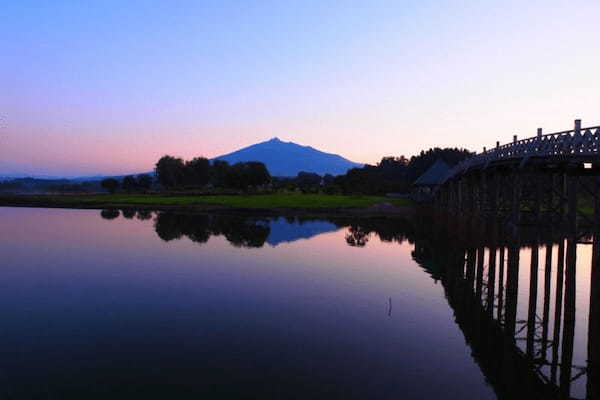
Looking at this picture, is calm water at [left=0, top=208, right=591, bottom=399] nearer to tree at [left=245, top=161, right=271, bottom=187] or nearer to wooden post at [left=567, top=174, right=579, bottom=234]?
wooden post at [left=567, top=174, right=579, bottom=234]

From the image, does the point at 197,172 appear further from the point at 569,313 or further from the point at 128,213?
the point at 569,313

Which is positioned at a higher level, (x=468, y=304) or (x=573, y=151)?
(x=573, y=151)

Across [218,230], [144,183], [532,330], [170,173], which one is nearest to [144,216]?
[218,230]

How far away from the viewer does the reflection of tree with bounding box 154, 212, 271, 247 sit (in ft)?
152

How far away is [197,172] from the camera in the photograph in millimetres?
166375

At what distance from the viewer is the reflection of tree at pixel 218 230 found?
46.2 metres

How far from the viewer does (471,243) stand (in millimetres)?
30969

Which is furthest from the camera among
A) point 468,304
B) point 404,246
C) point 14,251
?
point 404,246

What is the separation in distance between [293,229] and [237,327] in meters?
38.9

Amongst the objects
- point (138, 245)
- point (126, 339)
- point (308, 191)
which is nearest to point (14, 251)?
point (138, 245)

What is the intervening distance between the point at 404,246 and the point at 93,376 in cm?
3388

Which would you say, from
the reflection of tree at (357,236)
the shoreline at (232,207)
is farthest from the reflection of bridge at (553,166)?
the shoreline at (232,207)

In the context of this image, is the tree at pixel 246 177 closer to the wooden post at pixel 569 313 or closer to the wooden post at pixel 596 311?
the wooden post at pixel 569 313

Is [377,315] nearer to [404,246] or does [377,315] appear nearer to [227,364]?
[227,364]
